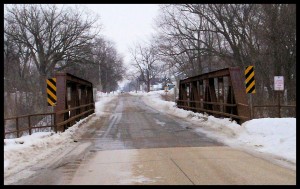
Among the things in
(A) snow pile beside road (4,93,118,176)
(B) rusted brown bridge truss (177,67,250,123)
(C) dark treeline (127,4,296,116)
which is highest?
(C) dark treeline (127,4,296,116)

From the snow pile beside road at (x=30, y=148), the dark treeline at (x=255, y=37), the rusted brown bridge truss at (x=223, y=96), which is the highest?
the dark treeline at (x=255, y=37)

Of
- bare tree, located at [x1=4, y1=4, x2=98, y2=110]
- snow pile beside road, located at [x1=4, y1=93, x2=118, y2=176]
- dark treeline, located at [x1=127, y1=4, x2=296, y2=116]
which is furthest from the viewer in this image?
bare tree, located at [x1=4, y1=4, x2=98, y2=110]

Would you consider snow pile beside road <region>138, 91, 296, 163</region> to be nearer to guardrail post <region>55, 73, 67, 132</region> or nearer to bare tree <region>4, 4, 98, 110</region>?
guardrail post <region>55, 73, 67, 132</region>

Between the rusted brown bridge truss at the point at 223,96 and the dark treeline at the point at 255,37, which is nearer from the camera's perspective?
the rusted brown bridge truss at the point at 223,96

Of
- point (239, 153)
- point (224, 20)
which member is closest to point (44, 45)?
point (224, 20)

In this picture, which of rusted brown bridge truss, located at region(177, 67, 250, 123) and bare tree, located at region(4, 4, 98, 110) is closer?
rusted brown bridge truss, located at region(177, 67, 250, 123)

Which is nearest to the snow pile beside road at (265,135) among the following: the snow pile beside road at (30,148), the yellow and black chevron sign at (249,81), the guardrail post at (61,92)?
the yellow and black chevron sign at (249,81)

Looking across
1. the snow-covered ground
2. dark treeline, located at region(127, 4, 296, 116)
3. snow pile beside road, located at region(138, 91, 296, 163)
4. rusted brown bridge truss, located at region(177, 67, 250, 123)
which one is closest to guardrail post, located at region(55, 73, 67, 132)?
the snow-covered ground

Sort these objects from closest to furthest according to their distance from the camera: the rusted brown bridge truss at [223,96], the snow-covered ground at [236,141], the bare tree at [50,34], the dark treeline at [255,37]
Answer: the snow-covered ground at [236,141], the rusted brown bridge truss at [223,96], the dark treeline at [255,37], the bare tree at [50,34]

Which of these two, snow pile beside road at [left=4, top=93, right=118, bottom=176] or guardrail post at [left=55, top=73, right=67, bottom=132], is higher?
guardrail post at [left=55, top=73, right=67, bottom=132]

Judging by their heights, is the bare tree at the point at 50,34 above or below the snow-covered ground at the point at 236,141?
above

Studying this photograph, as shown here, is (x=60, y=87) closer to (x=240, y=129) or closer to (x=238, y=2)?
(x=240, y=129)

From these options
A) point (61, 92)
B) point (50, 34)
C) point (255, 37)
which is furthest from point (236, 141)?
point (50, 34)

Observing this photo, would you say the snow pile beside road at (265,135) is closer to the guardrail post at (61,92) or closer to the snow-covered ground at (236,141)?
the snow-covered ground at (236,141)
